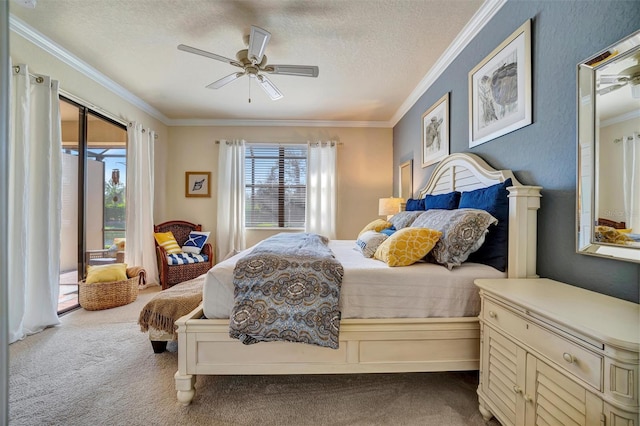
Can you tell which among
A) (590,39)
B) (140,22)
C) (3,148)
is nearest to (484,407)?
(590,39)

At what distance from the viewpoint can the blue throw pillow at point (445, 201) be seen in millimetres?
2234

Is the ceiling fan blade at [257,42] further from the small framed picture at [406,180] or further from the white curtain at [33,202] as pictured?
the small framed picture at [406,180]

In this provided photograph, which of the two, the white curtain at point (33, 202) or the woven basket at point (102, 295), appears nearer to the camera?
the white curtain at point (33, 202)

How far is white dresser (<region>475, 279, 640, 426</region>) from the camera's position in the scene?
30.1 inches

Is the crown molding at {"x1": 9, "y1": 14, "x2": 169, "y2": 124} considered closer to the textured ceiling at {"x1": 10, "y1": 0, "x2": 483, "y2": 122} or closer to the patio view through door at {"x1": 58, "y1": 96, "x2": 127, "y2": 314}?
the textured ceiling at {"x1": 10, "y1": 0, "x2": 483, "y2": 122}

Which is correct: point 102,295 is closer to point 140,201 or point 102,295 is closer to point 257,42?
point 140,201

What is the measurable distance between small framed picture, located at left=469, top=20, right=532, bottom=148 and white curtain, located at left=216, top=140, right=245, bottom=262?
353cm

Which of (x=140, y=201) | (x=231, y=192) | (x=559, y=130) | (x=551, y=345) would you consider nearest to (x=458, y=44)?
(x=559, y=130)

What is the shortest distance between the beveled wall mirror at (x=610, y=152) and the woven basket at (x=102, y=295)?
398cm

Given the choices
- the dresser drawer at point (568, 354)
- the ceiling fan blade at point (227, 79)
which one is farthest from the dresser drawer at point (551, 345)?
the ceiling fan blade at point (227, 79)

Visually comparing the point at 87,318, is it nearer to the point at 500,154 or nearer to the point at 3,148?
the point at 3,148

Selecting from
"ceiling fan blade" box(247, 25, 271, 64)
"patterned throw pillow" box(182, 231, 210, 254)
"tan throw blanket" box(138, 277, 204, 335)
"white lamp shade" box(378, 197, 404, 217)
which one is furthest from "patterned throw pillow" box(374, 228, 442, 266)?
"patterned throw pillow" box(182, 231, 210, 254)

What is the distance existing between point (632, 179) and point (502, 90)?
1.14 m

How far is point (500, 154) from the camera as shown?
6.42 feet
